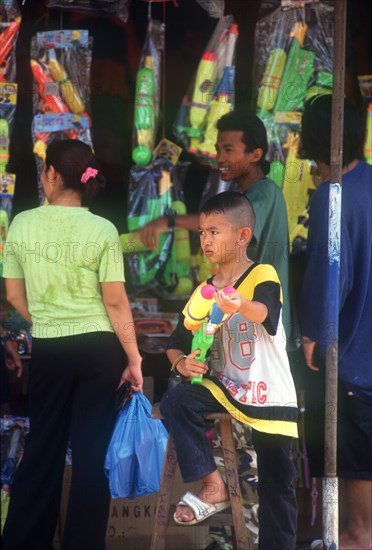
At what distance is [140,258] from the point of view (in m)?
3.79

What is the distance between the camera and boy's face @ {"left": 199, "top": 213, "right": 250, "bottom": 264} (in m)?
2.87

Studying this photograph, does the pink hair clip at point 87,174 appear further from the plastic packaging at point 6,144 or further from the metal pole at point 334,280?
the metal pole at point 334,280

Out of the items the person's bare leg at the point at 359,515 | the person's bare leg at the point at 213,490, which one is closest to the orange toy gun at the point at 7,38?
the person's bare leg at the point at 213,490

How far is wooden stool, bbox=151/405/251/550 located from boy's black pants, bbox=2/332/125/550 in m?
0.29

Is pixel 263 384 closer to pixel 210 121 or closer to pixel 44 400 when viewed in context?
pixel 44 400

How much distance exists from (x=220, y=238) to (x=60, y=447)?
96cm

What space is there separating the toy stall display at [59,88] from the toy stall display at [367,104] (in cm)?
121

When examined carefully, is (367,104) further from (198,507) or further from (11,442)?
(11,442)

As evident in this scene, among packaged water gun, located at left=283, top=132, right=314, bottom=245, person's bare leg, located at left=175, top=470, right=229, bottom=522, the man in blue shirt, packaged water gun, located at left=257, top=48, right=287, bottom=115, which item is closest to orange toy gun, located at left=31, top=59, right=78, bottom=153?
packaged water gun, located at left=257, top=48, right=287, bottom=115

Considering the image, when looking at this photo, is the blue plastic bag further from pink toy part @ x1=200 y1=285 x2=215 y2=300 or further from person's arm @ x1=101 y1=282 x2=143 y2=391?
pink toy part @ x1=200 y1=285 x2=215 y2=300

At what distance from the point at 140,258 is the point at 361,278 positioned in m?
1.00

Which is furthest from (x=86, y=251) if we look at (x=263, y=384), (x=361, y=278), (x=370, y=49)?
(x=370, y=49)

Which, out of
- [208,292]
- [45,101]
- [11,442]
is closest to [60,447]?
[11,442]

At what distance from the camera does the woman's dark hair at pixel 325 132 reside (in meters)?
3.24
